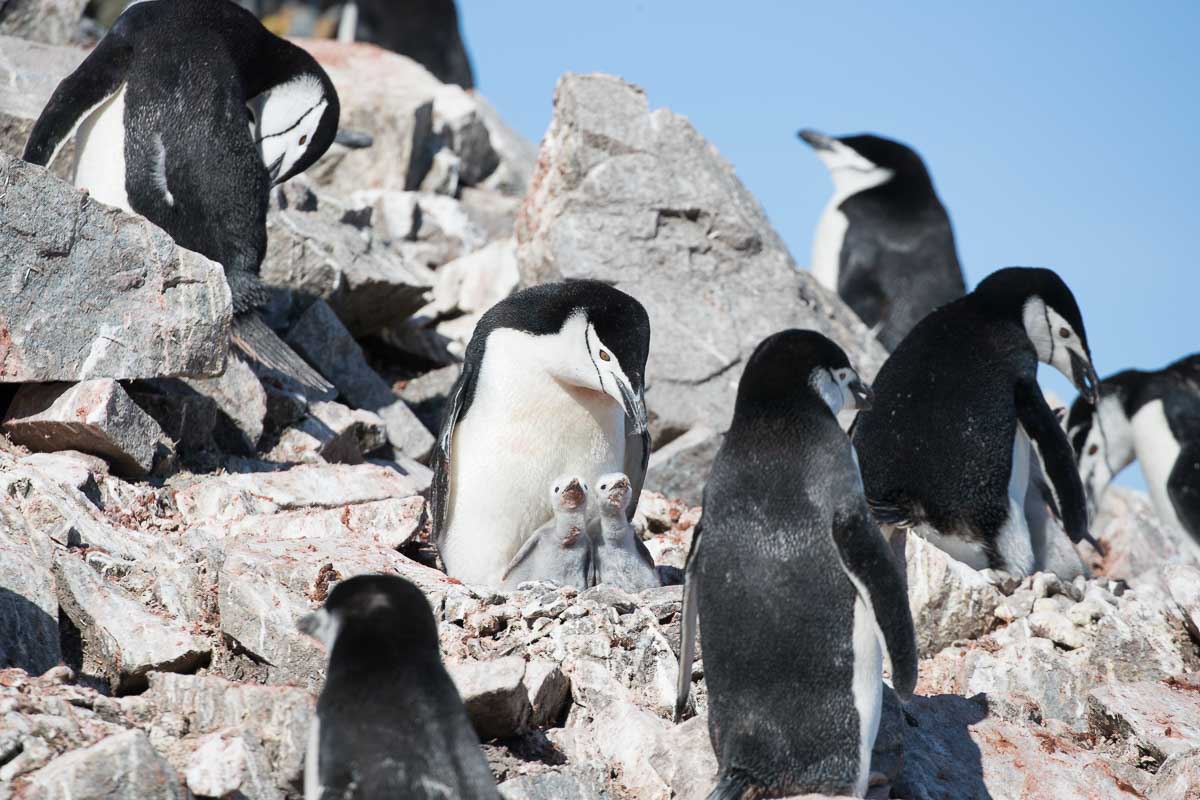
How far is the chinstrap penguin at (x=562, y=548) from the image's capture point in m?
5.62

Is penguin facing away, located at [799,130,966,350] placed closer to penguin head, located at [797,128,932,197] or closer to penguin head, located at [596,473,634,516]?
penguin head, located at [797,128,932,197]

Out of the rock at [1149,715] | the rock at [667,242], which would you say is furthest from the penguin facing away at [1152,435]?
the rock at [1149,715]

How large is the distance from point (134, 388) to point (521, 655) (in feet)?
8.19

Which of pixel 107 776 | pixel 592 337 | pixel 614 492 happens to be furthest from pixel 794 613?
pixel 592 337

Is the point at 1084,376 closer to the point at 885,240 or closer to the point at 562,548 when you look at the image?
the point at 562,548

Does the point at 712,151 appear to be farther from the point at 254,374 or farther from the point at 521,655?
the point at 521,655

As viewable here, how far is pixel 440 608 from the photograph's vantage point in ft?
15.7

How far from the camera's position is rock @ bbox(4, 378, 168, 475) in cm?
554

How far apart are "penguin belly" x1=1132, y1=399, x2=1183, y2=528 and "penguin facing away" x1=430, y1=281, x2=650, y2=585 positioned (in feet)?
19.3

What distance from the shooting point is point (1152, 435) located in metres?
10.5

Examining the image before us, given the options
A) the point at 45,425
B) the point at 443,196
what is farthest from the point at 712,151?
the point at 45,425

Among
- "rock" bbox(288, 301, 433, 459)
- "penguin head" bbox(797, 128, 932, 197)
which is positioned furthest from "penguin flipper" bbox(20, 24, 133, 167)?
"penguin head" bbox(797, 128, 932, 197)

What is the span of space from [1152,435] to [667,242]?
3980 mm

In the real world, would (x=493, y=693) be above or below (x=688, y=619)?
below
